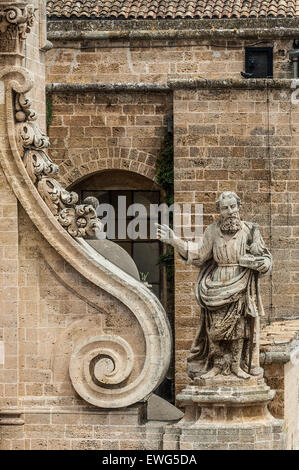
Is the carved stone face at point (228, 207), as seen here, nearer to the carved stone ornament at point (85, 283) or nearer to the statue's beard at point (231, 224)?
the statue's beard at point (231, 224)

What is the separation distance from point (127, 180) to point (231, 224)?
12008mm

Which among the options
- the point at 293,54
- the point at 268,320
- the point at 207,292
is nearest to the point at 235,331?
the point at 207,292

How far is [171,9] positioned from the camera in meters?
34.7

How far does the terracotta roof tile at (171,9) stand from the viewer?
34531 mm

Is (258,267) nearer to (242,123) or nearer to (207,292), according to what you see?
(207,292)

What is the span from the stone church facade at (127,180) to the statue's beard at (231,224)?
102 centimetres

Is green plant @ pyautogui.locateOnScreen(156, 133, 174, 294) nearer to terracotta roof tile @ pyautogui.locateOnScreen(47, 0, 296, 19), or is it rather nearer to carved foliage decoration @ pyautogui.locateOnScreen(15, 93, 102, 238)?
terracotta roof tile @ pyautogui.locateOnScreen(47, 0, 296, 19)

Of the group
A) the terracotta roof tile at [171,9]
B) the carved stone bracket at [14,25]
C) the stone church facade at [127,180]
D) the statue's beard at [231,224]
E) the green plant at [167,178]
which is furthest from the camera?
the terracotta roof tile at [171,9]

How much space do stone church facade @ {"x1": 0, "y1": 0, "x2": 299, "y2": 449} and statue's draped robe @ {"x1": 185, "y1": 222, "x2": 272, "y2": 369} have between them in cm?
52

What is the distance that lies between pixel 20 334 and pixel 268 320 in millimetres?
8781

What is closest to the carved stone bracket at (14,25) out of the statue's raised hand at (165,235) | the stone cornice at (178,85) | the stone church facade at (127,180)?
the stone church facade at (127,180)

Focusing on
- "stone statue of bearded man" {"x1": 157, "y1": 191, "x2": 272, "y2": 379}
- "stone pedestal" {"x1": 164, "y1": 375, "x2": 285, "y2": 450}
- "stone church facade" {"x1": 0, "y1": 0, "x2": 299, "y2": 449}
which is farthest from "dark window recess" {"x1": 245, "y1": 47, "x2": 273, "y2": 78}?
"stone pedestal" {"x1": 164, "y1": 375, "x2": 285, "y2": 450}

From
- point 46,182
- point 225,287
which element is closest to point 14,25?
point 46,182

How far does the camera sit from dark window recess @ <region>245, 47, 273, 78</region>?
32531 millimetres
